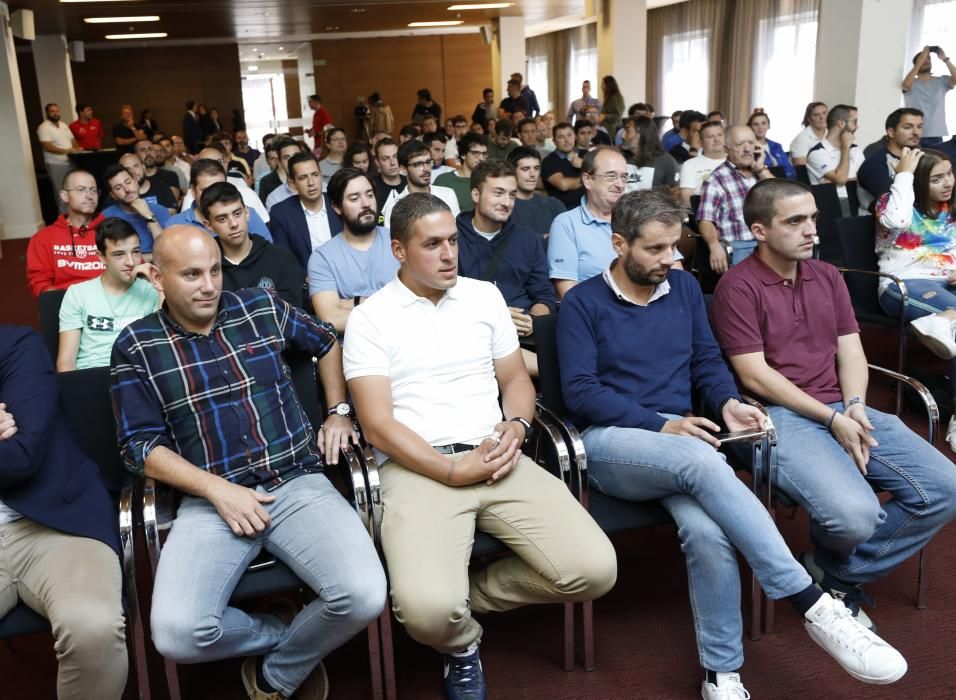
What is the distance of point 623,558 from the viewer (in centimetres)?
288

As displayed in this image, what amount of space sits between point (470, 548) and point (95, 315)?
1719 millimetres

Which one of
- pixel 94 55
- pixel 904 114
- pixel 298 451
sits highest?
pixel 94 55

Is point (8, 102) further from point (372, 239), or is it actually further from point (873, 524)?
point (873, 524)

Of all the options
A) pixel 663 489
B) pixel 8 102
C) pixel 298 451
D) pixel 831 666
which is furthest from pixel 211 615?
pixel 8 102

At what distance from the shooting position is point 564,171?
735 cm

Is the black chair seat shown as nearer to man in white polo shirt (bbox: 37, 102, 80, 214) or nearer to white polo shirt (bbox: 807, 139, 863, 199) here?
white polo shirt (bbox: 807, 139, 863, 199)

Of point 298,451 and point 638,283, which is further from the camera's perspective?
point 638,283

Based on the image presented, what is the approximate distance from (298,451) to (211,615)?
0.52 metres

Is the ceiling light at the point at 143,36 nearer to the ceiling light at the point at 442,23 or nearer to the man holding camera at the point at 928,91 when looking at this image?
the ceiling light at the point at 442,23

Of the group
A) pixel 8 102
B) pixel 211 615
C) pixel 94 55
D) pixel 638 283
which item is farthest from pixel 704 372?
pixel 94 55

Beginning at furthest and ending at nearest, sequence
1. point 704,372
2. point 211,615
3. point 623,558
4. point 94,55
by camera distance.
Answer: point 94,55, point 623,558, point 704,372, point 211,615

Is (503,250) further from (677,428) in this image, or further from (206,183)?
Answer: (206,183)

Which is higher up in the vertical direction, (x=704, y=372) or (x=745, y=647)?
(x=704, y=372)

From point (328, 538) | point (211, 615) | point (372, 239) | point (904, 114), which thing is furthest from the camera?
point (904, 114)
